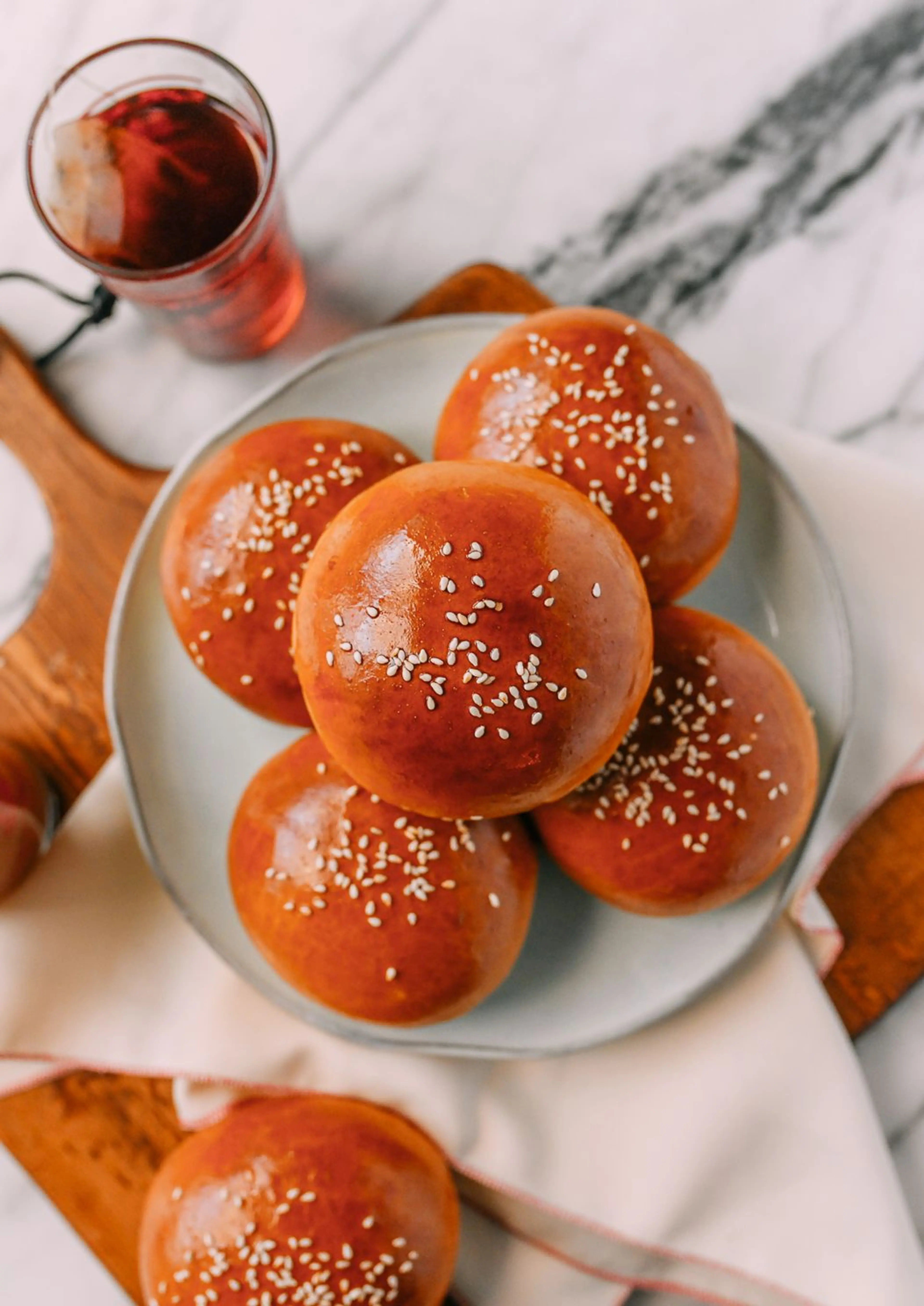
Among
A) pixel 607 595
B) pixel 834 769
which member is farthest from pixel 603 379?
pixel 834 769

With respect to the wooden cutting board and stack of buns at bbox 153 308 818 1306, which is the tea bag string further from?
stack of buns at bbox 153 308 818 1306

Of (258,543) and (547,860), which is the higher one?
(258,543)

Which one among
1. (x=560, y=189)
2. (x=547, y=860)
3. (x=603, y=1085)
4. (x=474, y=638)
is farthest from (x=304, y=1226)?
(x=560, y=189)

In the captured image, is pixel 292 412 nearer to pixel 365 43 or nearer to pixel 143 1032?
pixel 365 43

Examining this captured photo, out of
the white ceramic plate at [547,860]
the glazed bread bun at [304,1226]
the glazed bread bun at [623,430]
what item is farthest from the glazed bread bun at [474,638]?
the glazed bread bun at [304,1226]

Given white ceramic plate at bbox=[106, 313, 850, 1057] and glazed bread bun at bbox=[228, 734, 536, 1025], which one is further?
white ceramic plate at bbox=[106, 313, 850, 1057]

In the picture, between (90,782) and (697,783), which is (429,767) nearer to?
(697,783)

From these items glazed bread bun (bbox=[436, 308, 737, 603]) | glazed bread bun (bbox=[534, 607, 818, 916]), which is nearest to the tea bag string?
glazed bread bun (bbox=[436, 308, 737, 603])
